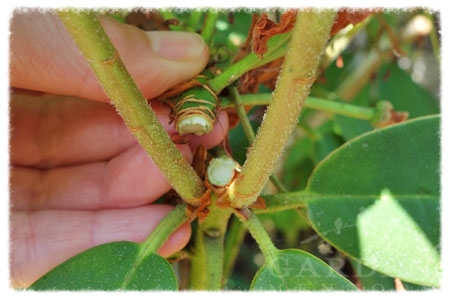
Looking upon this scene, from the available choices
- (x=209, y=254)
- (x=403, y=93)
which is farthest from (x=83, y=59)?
(x=403, y=93)

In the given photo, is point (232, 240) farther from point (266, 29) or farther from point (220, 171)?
point (266, 29)

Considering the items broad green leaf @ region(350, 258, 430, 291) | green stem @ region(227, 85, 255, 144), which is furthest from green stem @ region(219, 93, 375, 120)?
broad green leaf @ region(350, 258, 430, 291)

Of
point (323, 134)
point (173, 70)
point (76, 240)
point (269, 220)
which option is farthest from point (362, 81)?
point (76, 240)

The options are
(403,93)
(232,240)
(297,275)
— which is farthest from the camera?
(403,93)

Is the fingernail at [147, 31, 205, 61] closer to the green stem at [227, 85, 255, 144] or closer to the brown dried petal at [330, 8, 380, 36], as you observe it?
the green stem at [227, 85, 255, 144]

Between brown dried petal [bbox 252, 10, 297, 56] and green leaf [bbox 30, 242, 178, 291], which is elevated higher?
brown dried petal [bbox 252, 10, 297, 56]
